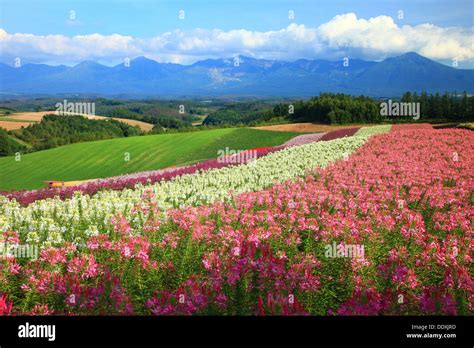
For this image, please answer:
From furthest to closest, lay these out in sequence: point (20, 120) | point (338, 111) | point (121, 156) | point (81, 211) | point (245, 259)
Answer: point (20, 120), point (338, 111), point (121, 156), point (81, 211), point (245, 259)

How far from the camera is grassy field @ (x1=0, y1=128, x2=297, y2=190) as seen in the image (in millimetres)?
40500

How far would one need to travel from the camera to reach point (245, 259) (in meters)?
5.85

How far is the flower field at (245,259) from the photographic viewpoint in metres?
5.05

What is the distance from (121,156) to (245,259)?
42.1 meters

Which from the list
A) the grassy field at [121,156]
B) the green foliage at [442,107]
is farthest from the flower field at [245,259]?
the green foliage at [442,107]

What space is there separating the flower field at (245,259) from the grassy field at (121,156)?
3080 centimetres

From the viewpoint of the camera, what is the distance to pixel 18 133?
324ft
